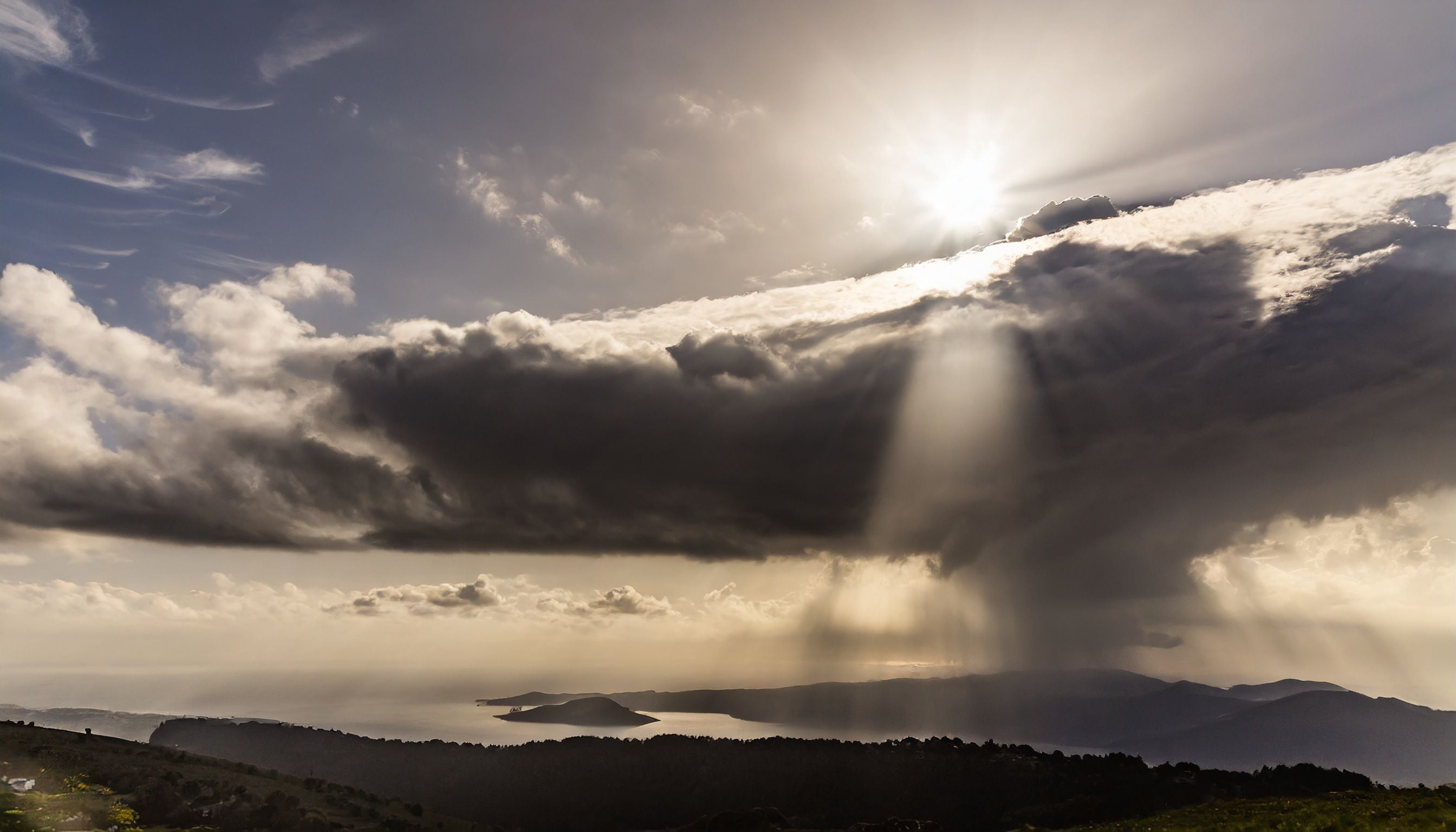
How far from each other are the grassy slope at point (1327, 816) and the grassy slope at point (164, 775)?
3485 inches

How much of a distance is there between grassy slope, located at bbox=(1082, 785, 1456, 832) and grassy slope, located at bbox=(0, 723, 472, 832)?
290ft

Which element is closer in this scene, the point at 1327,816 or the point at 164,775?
the point at 1327,816

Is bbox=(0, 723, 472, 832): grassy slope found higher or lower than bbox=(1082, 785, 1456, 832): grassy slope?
lower

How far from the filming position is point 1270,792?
108m

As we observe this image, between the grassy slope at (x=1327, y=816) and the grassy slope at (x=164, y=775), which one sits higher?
the grassy slope at (x=1327, y=816)

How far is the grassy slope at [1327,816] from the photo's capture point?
159ft

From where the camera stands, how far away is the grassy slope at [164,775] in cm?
10950

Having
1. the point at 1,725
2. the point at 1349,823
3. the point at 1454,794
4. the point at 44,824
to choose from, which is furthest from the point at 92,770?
the point at 1454,794

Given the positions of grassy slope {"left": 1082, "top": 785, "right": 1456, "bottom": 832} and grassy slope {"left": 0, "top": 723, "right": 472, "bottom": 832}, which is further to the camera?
grassy slope {"left": 0, "top": 723, "right": 472, "bottom": 832}

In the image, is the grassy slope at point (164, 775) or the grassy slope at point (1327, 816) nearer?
the grassy slope at point (1327, 816)

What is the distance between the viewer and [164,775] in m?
131

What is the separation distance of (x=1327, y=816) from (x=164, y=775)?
154308 mm

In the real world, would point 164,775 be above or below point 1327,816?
below

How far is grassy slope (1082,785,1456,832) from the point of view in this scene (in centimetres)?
4841
